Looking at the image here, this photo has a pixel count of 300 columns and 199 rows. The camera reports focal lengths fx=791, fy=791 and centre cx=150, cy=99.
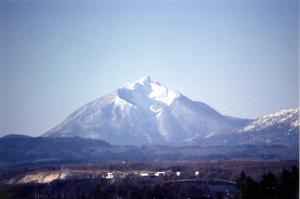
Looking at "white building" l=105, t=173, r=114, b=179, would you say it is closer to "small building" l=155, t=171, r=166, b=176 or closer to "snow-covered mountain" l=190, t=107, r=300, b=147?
"small building" l=155, t=171, r=166, b=176

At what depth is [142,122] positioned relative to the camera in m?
186

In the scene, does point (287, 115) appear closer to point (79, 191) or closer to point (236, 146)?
point (236, 146)

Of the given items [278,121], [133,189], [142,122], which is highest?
[142,122]

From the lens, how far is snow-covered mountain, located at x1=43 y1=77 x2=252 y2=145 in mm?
171250

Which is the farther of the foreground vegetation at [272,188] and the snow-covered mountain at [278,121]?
the snow-covered mountain at [278,121]

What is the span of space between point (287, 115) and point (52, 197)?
4292 inches

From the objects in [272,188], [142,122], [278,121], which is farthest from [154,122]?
[272,188]

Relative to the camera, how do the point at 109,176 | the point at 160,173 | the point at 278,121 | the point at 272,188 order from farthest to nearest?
1. the point at 278,121
2. the point at 160,173
3. the point at 109,176
4. the point at 272,188

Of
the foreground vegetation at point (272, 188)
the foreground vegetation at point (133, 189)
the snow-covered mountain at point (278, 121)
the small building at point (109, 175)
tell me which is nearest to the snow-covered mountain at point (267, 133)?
the snow-covered mountain at point (278, 121)

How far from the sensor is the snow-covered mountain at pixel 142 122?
17125cm

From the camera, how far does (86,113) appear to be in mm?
183375

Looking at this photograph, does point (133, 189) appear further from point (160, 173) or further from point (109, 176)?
point (160, 173)

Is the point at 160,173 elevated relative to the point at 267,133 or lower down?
lower down

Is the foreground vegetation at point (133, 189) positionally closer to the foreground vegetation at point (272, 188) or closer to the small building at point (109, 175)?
the foreground vegetation at point (272, 188)
